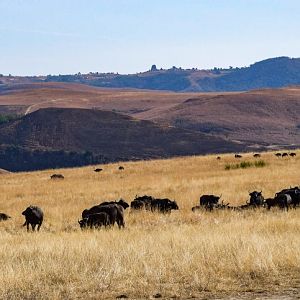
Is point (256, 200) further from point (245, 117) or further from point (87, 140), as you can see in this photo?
point (245, 117)

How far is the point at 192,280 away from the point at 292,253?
7.25ft

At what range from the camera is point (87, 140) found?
424ft

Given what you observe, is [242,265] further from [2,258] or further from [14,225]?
[14,225]

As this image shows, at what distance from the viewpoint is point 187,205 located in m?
24.1

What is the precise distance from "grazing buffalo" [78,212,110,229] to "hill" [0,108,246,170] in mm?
89522

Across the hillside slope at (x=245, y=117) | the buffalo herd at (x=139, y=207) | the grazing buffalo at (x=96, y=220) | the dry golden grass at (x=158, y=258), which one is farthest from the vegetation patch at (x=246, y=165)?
the hillside slope at (x=245, y=117)

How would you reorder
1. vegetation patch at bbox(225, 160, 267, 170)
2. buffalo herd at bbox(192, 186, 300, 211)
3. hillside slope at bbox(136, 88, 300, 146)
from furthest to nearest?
hillside slope at bbox(136, 88, 300, 146) < vegetation patch at bbox(225, 160, 267, 170) < buffalo herd at bbox(192, 186, 300, 211)

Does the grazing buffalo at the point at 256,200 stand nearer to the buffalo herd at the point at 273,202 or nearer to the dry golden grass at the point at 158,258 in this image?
the buffalo herd at the point at 273,202

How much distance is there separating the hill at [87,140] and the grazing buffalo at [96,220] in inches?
3524

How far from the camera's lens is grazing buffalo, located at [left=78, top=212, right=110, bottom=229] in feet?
57.6

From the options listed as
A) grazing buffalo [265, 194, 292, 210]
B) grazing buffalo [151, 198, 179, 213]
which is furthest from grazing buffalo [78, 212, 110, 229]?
grazing buffalo [265, 194, 292, 210]

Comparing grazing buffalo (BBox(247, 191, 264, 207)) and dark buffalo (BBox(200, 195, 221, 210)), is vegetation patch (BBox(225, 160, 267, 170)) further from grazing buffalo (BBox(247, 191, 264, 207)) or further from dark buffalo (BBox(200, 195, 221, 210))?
grazing buffalo (BBox(247, 191, 264, 207))

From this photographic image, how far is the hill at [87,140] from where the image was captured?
112 meters

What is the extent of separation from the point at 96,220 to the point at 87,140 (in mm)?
112238
